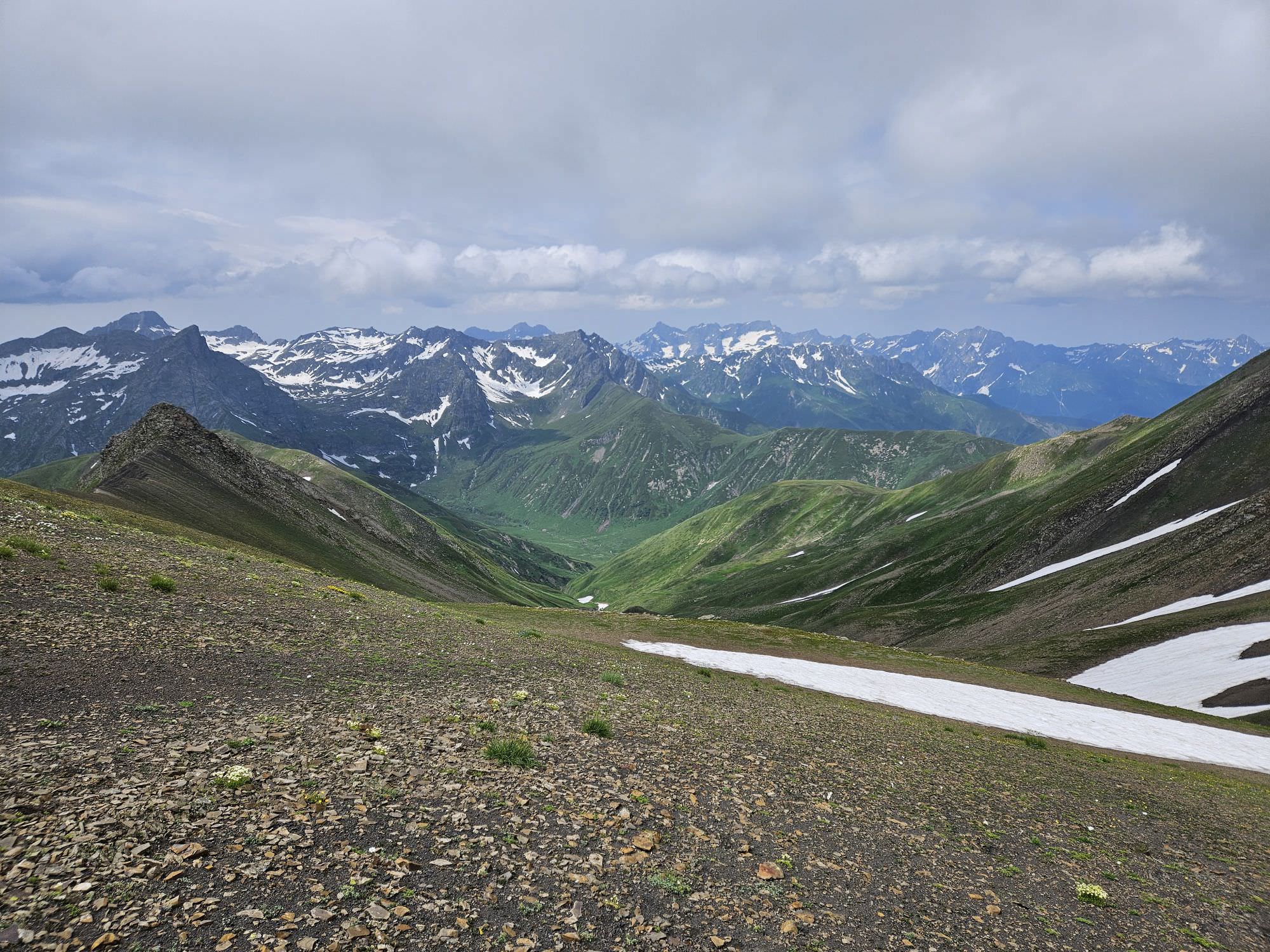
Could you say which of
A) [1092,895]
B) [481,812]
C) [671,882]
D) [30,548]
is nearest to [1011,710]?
[1092,895]

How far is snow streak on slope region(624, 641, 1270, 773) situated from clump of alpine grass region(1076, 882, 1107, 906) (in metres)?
26.0

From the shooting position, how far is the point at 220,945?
24.7ft

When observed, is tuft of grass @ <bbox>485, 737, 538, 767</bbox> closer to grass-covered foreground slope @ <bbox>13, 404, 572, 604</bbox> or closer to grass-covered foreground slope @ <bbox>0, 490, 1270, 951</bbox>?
grass-covered foreground slope @ <bbox>0, 490, 1270, 951</bbox>

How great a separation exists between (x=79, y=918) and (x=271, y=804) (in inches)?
127

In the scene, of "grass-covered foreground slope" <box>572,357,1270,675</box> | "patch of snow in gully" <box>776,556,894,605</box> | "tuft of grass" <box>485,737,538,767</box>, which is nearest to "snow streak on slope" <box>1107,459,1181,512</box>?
"grass-covered foreground slope" <box>572,357,1270,675</box>

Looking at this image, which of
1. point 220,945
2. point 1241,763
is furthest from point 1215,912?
point 1241,763

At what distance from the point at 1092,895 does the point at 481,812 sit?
1433cm

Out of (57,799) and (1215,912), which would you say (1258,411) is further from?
(57,799)

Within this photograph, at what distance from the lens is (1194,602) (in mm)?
75500

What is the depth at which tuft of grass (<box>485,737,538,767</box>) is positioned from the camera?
14.5m

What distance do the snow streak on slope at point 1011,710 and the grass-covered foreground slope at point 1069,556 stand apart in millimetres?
28296

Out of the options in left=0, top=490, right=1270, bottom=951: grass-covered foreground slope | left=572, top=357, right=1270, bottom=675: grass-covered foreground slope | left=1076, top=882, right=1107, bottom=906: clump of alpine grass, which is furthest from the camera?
left=572, top=357, right=1270, bottom=675: grass-covered foreground slope

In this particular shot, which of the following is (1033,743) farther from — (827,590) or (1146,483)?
(827,590)

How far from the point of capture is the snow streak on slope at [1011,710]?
37.2 metres
